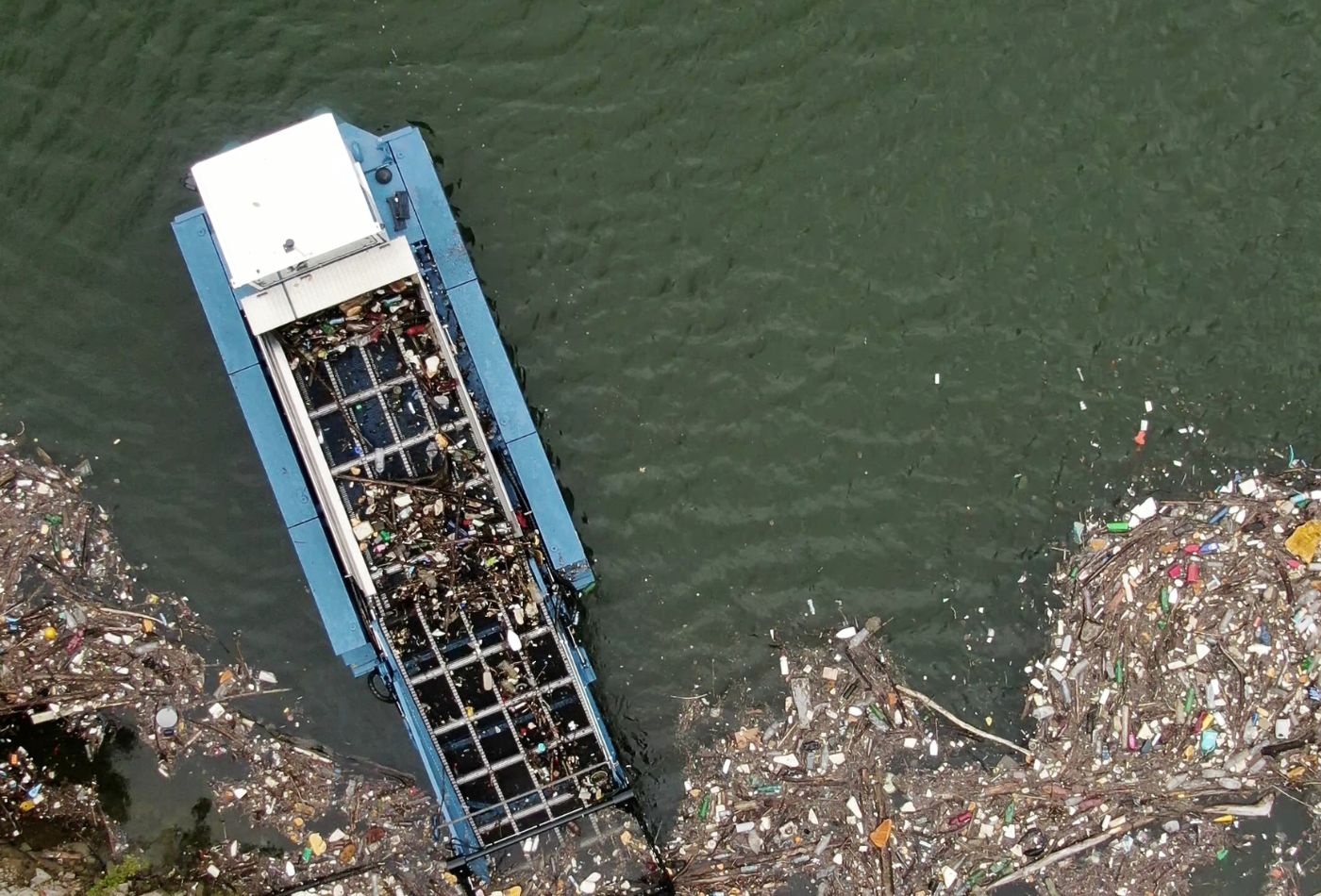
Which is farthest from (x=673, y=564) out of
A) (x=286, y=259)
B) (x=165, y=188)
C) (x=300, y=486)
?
(x=165, y=188)

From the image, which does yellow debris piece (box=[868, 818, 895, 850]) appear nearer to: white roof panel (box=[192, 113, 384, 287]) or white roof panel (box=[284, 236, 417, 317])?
white roof panel (box=[284, 236, 417, 317])

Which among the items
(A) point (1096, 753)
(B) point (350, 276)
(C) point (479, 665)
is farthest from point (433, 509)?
(A) point (1096, 753)

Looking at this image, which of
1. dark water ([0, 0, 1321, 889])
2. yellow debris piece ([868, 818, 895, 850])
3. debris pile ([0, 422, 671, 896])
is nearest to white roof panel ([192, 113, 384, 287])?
dark water ([0, 0, 1321, 889])

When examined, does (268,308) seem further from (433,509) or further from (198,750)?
(198,750)

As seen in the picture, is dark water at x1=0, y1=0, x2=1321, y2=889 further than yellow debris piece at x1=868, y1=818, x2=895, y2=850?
No

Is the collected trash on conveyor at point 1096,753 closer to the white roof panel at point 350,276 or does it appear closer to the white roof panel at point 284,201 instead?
the white roof panel at point 350,276

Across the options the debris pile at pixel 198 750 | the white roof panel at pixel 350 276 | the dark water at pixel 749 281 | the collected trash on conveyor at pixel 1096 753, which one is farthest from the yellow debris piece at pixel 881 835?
the white roof panel at pixel 350 276

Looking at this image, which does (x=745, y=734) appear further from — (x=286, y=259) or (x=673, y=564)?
(x=286, y=259)
